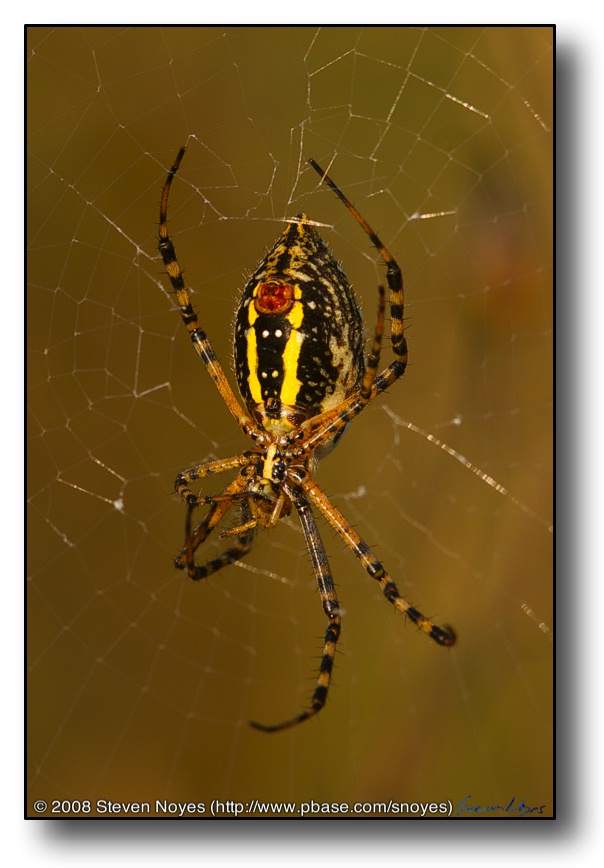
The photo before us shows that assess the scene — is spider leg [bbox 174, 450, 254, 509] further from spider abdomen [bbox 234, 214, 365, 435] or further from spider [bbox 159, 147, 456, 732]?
spider abdomen [bbox 234, 214, 365, 435]

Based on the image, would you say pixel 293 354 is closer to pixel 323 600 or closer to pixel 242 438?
pixel 323 600

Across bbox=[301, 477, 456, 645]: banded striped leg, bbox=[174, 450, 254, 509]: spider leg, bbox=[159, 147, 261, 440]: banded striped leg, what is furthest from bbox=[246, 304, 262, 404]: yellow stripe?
bbox=[301, 477, 456, 645]: banded striped leg

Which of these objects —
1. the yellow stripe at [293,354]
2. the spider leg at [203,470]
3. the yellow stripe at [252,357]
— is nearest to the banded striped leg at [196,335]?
the spider leg at [203,470]

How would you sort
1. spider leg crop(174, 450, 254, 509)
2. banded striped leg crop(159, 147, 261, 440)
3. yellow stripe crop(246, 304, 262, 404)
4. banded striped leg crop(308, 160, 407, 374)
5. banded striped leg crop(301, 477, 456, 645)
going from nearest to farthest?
banded striped leg crop(308, 160, 407, 374) < yellow stripe crop(246, 304, 262, 404) < banded striped leg crop(159, 147, 261, 440) < spider leg crop(174, 450, 254, 509) < banded striped leg crop(301, 477, 456, 645)

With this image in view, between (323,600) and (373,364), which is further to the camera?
(323,600)

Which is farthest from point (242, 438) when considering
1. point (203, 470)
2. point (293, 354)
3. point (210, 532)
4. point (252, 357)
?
point (293, 354)

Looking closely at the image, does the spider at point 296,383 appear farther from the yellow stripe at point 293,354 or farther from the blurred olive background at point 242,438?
the blurred olive background at point 242,438

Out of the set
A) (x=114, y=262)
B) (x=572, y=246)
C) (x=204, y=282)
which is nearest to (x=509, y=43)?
(x=572, y=246)

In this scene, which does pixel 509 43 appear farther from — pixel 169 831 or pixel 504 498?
pixel 169 831
